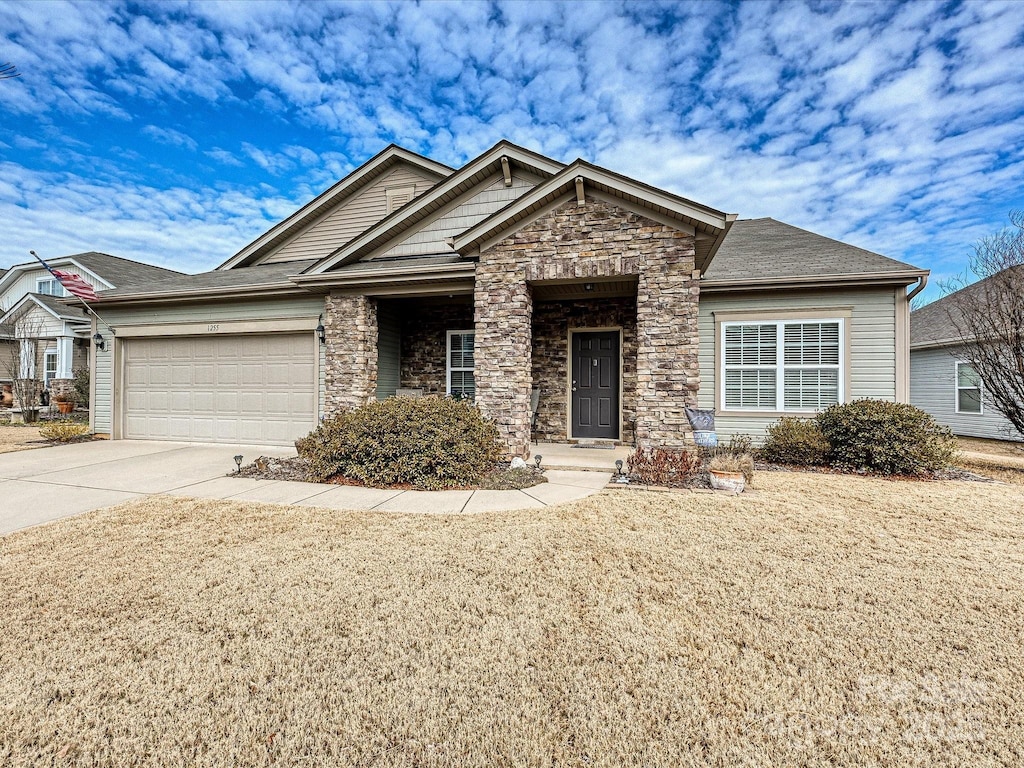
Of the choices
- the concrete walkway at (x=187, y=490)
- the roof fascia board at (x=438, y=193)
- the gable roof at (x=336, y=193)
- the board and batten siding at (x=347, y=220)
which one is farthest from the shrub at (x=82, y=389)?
the roof fascia board at (x=438, y=193)

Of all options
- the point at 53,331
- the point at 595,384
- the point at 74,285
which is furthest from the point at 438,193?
the point at 53,331

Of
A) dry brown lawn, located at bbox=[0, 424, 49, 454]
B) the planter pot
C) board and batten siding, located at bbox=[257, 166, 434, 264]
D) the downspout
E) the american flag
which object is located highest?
board and batten siding, located at bbox=[257, 166, 434, 264]

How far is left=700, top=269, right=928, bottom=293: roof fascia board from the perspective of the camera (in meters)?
7.71

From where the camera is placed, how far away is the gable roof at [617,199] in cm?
661

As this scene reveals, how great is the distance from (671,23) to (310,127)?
453 inches

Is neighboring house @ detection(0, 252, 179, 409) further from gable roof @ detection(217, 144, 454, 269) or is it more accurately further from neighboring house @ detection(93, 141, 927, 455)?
neighboring house @ detection(93, 141, 927, 455)

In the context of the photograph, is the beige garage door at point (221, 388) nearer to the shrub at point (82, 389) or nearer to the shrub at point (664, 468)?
the shrub at point (664, 468)

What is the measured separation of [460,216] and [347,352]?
11.8 feet

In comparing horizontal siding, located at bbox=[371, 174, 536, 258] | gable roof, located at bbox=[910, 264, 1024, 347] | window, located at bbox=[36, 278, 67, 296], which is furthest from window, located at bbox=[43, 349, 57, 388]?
gable roof, located at bbox=[910, 264, 1024, 347]

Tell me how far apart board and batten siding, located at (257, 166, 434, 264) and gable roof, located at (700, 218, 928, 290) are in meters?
7.41

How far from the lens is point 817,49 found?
9.05 m

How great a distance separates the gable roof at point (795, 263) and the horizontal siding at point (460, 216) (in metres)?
4.28

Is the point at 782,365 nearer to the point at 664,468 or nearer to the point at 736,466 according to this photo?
the point at 736,466

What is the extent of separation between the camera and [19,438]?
1024 cm
